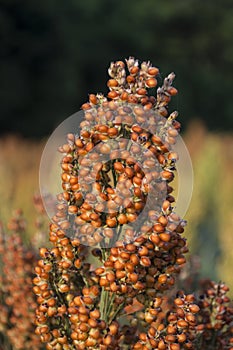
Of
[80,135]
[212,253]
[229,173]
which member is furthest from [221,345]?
[229,173]

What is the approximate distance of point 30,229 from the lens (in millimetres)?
4902

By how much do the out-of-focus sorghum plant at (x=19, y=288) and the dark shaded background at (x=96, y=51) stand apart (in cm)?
1630

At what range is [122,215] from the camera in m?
1.39

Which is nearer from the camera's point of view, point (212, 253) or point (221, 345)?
point (221, 345)

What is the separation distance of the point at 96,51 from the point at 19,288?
1883 cm

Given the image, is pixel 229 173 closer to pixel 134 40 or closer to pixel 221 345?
pixel 221 345

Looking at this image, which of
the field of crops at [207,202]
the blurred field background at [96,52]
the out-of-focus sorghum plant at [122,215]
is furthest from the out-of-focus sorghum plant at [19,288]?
the blurred field background at [96,52]

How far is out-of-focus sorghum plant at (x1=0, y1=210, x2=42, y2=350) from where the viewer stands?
6.84 ft

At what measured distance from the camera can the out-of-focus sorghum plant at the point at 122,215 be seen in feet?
4.54

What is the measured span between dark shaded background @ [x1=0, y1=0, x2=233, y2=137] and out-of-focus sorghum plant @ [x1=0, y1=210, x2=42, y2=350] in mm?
16302

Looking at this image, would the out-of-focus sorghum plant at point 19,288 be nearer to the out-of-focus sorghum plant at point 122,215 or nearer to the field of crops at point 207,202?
the out-of-focus sorghum plant at point 122,215

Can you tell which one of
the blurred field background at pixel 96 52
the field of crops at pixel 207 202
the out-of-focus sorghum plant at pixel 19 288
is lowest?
the out-of-focus sorghum plant at pixel 19 288

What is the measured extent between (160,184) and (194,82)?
20.1m

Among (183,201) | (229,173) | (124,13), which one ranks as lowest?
(183,201)
